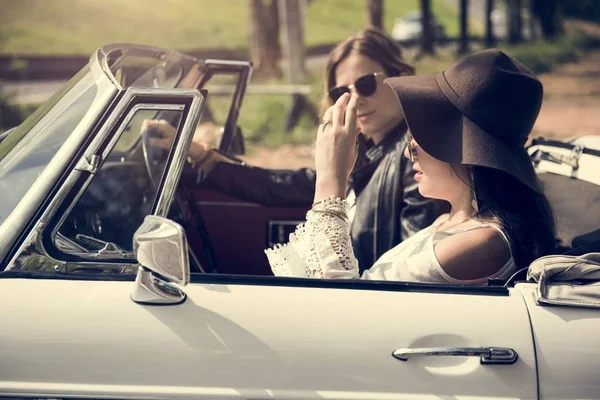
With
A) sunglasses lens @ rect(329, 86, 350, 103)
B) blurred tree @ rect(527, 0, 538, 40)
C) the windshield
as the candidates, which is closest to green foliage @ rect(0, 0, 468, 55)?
blurred tree @ rect(527, 0, 538, 40)

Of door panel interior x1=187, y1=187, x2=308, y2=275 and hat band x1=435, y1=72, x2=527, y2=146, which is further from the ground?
door panel interior x1=187, y1=187, x2=308, y2=275

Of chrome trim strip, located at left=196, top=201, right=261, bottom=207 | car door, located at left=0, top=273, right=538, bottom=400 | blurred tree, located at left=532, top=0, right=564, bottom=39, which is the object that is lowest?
car door, located at left=0, top=273, right=538, bottom=400

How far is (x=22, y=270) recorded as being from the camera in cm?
212

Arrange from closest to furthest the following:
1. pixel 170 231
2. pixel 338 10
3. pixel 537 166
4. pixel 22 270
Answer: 1. pixel 170 231
2. pixel 22 270
3. pixel 537 166
4. pixel 338 10

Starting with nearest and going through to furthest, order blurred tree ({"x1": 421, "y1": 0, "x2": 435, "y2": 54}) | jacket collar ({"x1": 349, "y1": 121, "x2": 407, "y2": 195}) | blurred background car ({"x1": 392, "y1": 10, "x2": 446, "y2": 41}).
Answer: jacket collar ({"x1": 349, "y1": 121, "x2": 407, "y2": 195})
blurred tree ({"x1": 421, "y1": 0, "x2": 435, "y2": 54})
blurred background car ({"x1": 392, "y1": 10, "x2": 446, "y2": 41})

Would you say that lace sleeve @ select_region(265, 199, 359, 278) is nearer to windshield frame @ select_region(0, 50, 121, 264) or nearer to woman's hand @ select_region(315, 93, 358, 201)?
woman's hand @ select_region(315, 93, 358, 201)

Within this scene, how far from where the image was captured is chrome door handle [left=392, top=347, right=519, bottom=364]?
1966 millimetres

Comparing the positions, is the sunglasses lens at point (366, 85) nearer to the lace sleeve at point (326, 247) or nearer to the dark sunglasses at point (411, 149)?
the dark sunglasses at point (411, 149)

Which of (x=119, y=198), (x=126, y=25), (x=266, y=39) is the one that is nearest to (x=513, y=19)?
(x=126, y=25)

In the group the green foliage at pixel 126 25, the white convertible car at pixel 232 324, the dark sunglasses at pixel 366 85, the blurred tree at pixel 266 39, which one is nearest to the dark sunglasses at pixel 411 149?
the white convertible car at pixel 232 324

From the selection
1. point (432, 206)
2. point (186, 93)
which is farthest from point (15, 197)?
point (432, 206)

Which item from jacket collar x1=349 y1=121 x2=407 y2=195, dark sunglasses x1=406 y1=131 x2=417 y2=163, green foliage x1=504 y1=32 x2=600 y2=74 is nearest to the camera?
dark sunglasses x1=406 y1=131 x2=417 y2=163

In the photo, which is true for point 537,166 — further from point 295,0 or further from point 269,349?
point 295,0

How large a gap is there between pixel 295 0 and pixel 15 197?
9.81 metres
